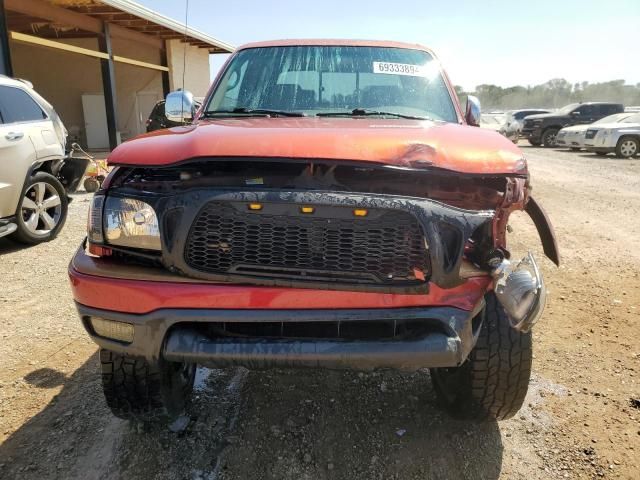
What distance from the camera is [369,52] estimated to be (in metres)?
3.67

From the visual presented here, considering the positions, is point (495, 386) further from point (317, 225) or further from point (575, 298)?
point (575, 298)

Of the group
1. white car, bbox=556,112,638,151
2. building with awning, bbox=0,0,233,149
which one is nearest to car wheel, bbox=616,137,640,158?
white car, bbox=556,112,638,151

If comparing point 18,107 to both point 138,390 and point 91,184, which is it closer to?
point 91,184

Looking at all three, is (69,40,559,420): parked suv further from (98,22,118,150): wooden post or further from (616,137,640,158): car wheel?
(616,137,640,158): car wheel

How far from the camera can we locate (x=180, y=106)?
11.6 ft

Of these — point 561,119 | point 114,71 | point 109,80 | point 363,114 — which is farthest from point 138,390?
point 561,119

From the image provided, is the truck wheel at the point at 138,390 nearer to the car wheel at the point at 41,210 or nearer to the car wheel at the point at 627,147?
the car wheel at the point at 41,210

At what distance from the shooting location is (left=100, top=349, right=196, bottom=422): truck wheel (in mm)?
2342

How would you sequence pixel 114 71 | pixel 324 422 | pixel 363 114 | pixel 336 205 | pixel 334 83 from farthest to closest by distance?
pixel 114 71 → pixel 334 83 → pixel 363 114 → pixel 324 422 → pixel 336 205

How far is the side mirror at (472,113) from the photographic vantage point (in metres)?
3.42

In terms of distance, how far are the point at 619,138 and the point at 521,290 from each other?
16.9m

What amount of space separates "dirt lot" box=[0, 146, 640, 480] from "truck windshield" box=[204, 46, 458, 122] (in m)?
1.64

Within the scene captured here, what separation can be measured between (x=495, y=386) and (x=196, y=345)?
1.37 metres

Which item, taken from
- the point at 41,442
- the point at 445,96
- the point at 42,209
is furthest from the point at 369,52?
the point at 42,209
